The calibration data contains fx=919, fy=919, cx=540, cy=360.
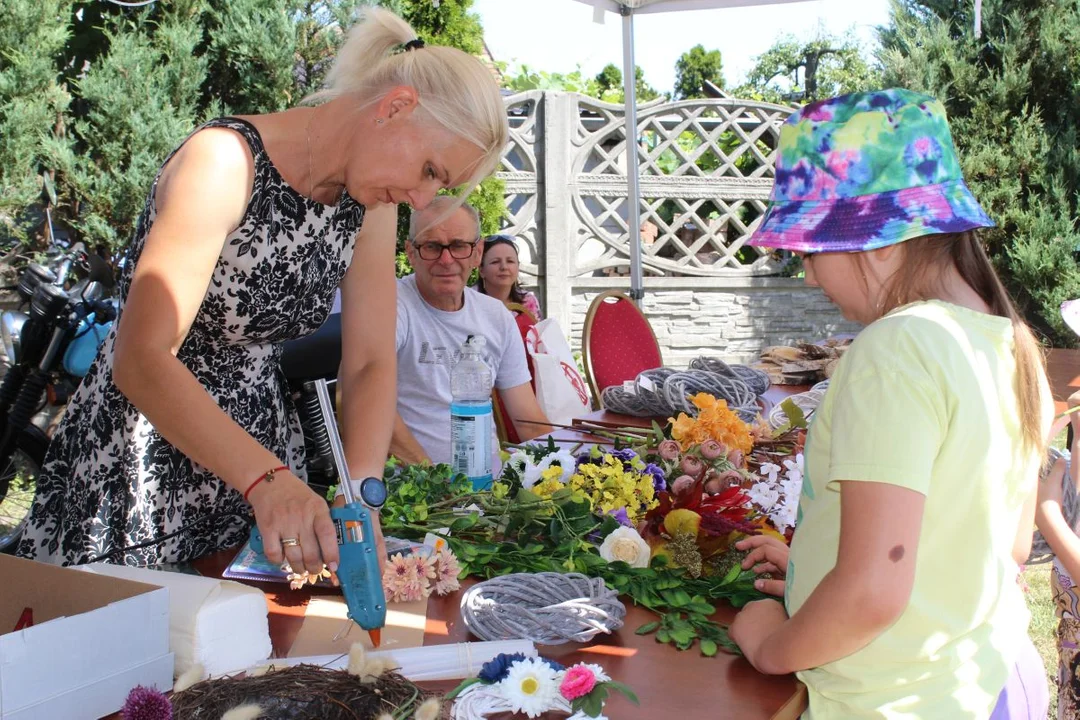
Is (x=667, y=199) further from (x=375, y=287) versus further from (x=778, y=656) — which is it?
(x=778, y=656)

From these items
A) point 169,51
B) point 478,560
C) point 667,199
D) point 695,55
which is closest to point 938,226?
point 478,560

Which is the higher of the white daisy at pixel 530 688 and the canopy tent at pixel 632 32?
the canopy tent at pixel 632 32

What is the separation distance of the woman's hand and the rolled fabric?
7 centimetres

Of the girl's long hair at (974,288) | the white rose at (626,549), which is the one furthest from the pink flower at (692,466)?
the girl's long hair at (974,288)

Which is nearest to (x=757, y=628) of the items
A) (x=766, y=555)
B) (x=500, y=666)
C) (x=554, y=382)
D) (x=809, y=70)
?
(x=766, y=555)

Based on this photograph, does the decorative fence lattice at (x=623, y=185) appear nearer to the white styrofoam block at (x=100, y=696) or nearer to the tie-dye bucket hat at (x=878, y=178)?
the tie-dye bucket hat at (x=878, y=178)

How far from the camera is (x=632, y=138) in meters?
6.01

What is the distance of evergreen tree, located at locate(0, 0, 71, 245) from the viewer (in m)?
5.14

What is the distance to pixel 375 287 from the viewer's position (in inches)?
82.5

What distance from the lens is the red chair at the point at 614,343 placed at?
4.58 metres

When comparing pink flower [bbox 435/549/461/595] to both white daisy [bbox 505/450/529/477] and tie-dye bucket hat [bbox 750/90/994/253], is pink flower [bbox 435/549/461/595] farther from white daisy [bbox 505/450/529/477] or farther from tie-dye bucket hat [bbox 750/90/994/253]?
tie-dye bucket hat [bbox 750/90/994/253]

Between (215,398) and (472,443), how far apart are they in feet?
1.93

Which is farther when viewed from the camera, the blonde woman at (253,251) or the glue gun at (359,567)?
the blonde woman at (253,251)

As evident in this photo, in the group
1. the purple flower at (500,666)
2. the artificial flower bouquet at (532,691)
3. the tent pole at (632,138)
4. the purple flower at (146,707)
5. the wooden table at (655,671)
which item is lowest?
the wooden table at (655,671)
